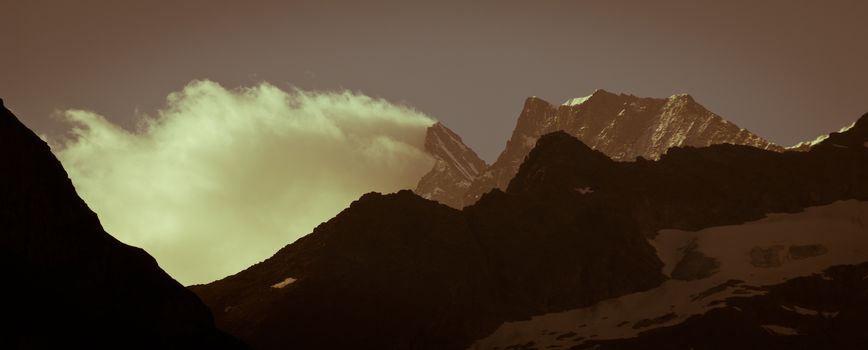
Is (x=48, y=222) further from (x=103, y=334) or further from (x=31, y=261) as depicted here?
(x=103, y=334)

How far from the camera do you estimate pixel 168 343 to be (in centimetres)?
16962

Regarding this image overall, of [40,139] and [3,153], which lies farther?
[40,139]

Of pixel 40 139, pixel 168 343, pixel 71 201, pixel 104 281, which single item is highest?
pixel 40 139

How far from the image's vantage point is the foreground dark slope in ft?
500

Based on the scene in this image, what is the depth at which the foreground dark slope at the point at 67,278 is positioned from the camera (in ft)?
500

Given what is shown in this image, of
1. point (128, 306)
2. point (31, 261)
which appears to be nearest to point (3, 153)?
point (31, 261)

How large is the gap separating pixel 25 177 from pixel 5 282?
19640 mm

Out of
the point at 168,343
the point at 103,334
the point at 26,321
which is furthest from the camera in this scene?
the point at 168,343

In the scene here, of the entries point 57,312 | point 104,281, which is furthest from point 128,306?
point 57,312

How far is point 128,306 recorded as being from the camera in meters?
170

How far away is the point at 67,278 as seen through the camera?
163 meters

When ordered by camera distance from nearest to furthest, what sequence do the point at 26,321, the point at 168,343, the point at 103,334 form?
the point at 26,321
the point at 103,334
the point at 168,343

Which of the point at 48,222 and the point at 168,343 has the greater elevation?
the point at 48,222

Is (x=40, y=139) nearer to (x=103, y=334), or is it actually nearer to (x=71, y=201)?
(x=71, y=201)
